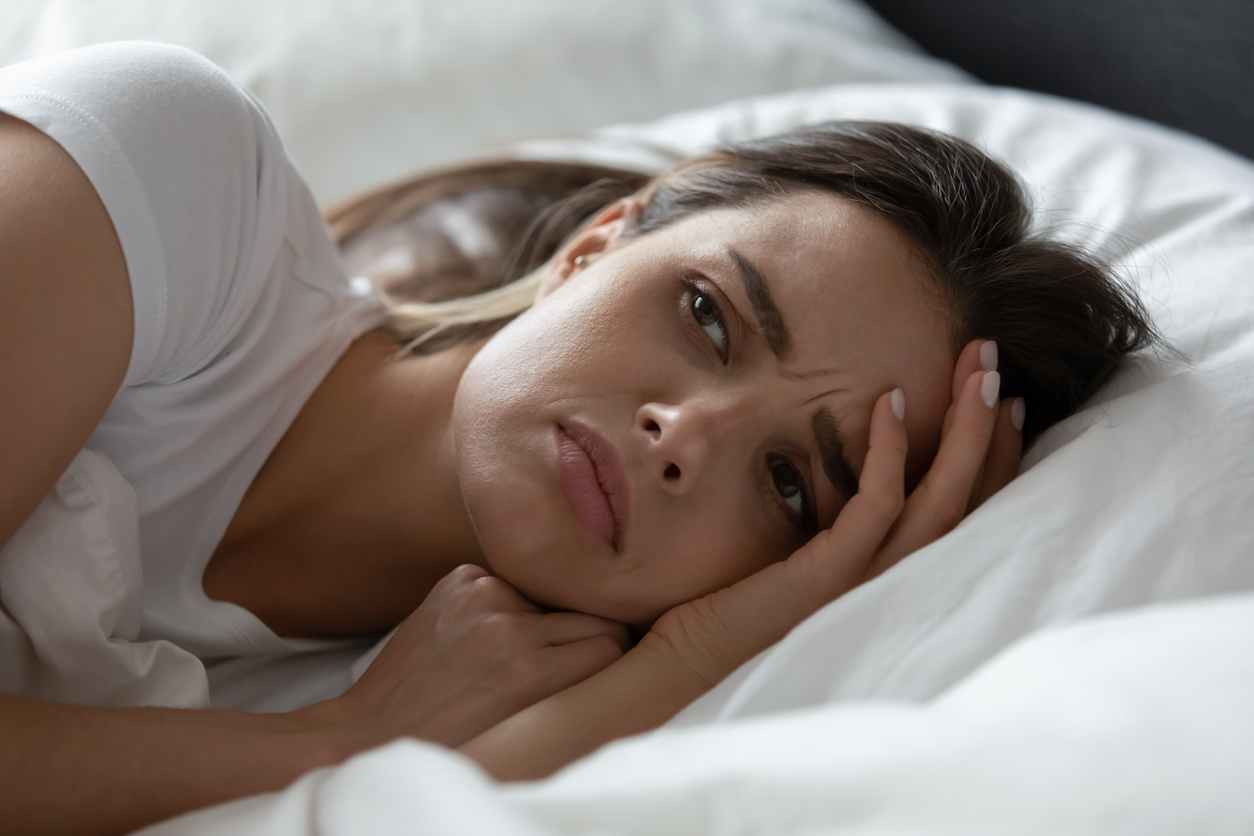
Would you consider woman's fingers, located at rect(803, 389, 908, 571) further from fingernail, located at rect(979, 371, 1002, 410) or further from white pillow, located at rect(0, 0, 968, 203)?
white pillow, located at rect(0, 0, 968, 203)

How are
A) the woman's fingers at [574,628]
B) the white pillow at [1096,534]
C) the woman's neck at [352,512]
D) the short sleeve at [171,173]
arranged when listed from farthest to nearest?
the woman's neck at [352,512]
the woman's fingers at [574,628]
the short sleeve at [171,173]
the white pillow at [1096,534]

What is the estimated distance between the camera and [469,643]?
0.95m

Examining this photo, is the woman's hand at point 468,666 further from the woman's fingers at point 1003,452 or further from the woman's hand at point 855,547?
the woman's fingers at point 1003,452

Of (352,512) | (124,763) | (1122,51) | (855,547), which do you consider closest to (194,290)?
(352,512)

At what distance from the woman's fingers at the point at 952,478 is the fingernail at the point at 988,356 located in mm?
22

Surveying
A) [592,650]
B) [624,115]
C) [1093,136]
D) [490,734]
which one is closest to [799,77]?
[624,115]

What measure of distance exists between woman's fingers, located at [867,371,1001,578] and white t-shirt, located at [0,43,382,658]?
0.72m

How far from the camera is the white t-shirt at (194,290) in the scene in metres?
0.88

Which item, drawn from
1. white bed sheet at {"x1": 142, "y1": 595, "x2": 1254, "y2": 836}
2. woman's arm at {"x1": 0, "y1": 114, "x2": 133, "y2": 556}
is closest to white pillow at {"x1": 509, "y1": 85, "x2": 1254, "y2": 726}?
Result: white bed sheet at {"x1": 142, "y1": 595, "x2": 1254, "y2": 836}

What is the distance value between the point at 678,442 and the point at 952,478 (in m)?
0.27

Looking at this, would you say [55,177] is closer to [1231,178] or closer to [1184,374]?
[1184,374]

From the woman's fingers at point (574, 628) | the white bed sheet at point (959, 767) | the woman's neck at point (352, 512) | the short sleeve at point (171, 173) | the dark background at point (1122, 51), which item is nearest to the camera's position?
the white bed sheet at point (959, 767)

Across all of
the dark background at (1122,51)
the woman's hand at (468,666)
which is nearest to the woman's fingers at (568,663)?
the woman's hand at (468,666)

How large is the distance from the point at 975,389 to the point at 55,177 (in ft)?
2.91
